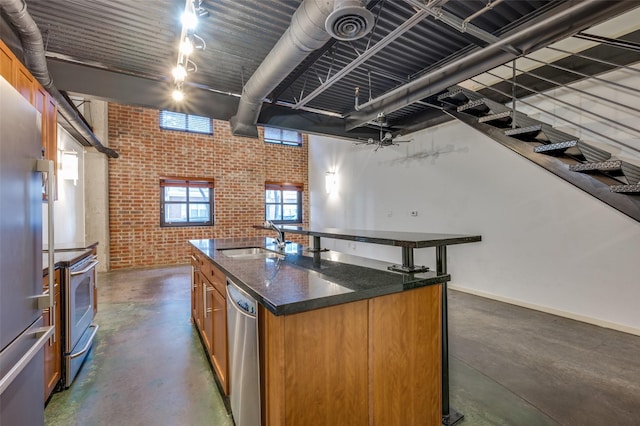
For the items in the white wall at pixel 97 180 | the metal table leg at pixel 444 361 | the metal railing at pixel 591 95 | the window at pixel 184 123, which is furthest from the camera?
the window at pixel 184 123

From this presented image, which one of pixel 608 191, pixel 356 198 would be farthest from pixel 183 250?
pixel 608 191

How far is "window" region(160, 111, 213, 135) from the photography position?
6750 mm

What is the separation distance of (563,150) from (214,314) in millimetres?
3211

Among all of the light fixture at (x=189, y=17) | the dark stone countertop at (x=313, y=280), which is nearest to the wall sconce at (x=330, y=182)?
the dark stone countertop at (x=313, y=280)

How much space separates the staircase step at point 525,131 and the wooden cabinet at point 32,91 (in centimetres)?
375

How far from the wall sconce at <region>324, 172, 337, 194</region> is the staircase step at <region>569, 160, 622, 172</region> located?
548 centimetres

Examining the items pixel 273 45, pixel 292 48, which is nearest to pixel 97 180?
pixel 273 45

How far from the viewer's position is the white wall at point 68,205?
13.4 ft

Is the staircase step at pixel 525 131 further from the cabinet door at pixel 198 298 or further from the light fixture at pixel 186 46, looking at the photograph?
the cabinet door at pixel 198 298

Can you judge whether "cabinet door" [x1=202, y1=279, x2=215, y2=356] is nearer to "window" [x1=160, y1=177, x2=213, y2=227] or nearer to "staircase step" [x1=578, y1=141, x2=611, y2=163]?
"staircase step" [x1=578, y1=141, x2=611, y2=163]

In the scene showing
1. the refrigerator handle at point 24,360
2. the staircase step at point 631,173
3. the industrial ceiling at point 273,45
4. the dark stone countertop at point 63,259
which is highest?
the industrial ceiling at point 273,45

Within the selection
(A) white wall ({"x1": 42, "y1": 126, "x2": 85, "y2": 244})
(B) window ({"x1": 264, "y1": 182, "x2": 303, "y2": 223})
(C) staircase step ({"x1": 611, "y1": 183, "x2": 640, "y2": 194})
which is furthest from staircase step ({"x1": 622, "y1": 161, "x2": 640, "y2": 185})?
(B) window ({"x1": 264, "y1": 182, "x2": 303, "y2": 223})

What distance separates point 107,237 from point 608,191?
7788 mm

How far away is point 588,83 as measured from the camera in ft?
10.6
